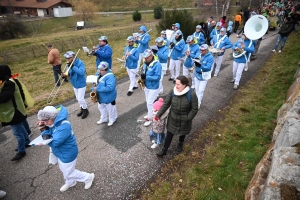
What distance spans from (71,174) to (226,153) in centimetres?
364

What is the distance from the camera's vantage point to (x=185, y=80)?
421cm

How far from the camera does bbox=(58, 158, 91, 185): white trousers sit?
3975 millimetres

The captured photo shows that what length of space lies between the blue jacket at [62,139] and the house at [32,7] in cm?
5493

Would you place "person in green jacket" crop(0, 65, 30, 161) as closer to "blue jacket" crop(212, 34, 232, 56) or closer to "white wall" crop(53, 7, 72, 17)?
"blue jacket" crop(212, 34, 232, 56)

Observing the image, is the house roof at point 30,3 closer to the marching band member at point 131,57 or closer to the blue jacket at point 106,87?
the marching band member at point 131,57

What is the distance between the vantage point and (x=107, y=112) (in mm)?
6652

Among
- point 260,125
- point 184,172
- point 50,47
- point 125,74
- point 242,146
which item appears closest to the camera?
point 184,172

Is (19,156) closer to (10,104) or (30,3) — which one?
(10,104)

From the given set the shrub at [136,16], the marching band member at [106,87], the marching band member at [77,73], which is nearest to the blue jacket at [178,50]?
the marching band member at [106,87]

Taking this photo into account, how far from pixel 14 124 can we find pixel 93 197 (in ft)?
8.54

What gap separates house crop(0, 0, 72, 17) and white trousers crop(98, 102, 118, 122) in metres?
52.7

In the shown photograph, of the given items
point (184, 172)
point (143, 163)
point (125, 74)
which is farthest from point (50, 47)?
point (184, 172)

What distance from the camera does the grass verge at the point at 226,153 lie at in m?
4.27

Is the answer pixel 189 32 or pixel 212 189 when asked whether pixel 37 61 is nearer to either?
pixel 189 32
